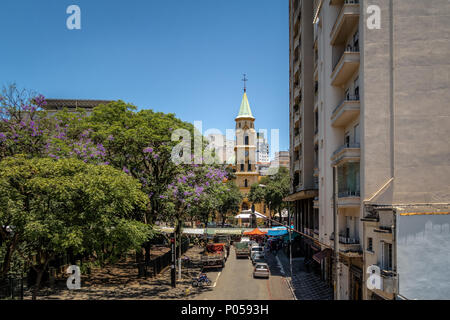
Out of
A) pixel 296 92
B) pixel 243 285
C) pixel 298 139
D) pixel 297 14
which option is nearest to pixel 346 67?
pixel 243 285

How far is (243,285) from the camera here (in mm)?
28812

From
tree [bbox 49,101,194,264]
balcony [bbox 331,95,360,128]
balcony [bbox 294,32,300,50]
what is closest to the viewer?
balcony [bbox 331,95,360,128]

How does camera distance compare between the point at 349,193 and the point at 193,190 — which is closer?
the point at 349,193

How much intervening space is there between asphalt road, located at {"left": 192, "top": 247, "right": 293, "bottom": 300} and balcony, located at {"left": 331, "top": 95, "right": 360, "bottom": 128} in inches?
457

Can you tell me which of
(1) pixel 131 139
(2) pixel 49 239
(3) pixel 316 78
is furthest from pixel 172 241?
(3) pixel 316 78

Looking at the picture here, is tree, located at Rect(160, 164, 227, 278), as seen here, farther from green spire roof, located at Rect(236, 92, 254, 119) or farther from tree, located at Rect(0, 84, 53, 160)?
green spire roof, located at Rect(236, 92, 254, 119)

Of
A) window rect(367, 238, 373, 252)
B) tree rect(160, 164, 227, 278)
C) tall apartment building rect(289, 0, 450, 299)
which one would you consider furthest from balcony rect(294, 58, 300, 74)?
window rect(367, 238, 373, 252)

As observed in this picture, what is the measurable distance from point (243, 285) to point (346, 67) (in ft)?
55.4

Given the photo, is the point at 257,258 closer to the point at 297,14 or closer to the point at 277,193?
the point at 297,14

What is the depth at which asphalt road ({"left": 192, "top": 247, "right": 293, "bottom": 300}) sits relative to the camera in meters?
25.3

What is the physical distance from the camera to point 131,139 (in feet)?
93.0

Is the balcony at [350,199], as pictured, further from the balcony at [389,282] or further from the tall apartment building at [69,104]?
the tall apartment building at [69,104]

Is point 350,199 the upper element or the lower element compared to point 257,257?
upper
